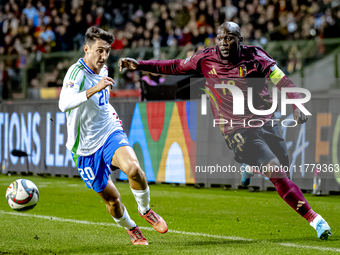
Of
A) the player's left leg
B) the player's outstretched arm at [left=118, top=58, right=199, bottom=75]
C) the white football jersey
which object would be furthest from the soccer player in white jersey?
the player's left leg

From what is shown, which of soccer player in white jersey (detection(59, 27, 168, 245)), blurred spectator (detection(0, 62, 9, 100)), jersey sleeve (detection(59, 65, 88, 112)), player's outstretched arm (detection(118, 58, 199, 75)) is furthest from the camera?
blurred spectator (detection(0, 62, 9, 100))

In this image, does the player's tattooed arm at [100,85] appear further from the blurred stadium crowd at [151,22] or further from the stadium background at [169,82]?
the blurred stadium crowd at [151,22]

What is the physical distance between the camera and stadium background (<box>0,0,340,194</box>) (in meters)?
10.0

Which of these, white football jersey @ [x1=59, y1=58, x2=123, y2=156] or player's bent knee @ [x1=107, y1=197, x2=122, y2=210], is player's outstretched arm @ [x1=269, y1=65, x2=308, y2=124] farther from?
player's bent knee @ [x1=107, y1=197, x2=122, y2=210]

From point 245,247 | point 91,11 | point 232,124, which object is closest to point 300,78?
point 232,124

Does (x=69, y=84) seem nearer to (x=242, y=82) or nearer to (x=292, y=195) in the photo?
(x=242, y=82)

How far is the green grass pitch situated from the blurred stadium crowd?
414cm

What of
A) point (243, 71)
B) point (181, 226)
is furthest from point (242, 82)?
point (181, 226)

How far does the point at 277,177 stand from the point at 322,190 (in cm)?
487

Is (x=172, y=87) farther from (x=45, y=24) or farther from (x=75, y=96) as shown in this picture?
(x=45, y=24)

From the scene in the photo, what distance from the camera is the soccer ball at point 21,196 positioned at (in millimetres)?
5332

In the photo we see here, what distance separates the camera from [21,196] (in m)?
5.35

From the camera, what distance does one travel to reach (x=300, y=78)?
10.4 metres

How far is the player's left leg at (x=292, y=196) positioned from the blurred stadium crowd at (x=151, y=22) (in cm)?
Result: 676
